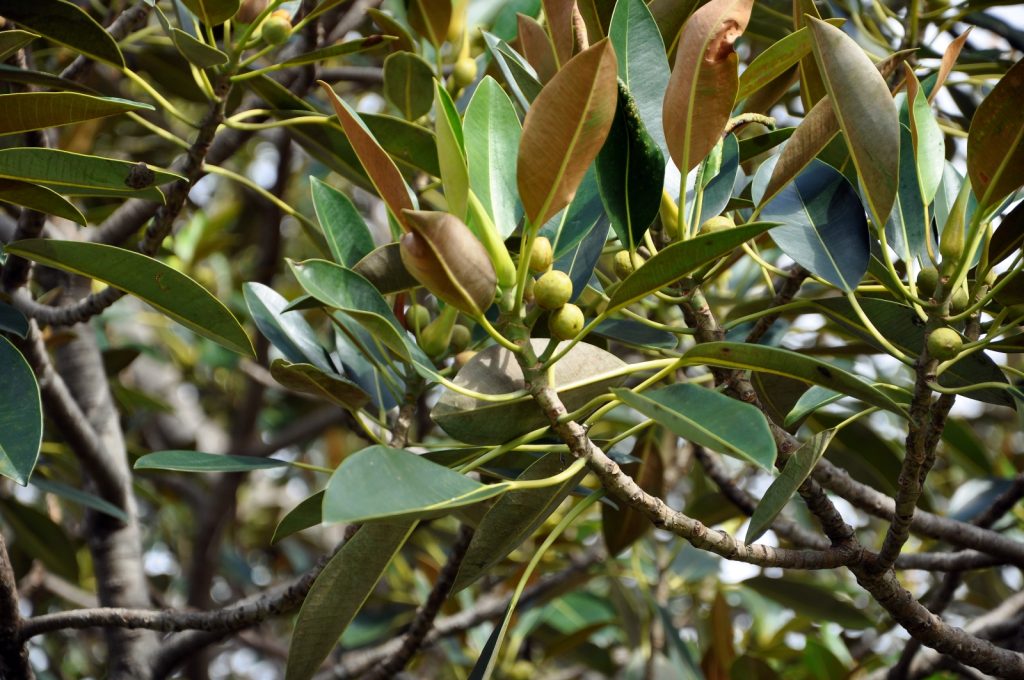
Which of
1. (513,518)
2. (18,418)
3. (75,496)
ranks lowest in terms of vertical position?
(75,496)

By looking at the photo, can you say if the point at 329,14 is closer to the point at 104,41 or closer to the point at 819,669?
the point at 104,41

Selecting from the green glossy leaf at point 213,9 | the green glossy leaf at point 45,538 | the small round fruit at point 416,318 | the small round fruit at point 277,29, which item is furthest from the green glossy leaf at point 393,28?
the green glossy leaf at point 45,538

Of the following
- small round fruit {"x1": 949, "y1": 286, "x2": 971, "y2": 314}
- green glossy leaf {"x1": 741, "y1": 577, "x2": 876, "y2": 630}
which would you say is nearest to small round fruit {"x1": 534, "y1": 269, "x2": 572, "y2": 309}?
small round fruit {"x1": 949, "y1": 286, "x2": 971, "y2": 314}

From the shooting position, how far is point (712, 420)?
2.19 feet

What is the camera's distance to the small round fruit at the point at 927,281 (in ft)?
2.85

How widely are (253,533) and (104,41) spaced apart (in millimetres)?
2730

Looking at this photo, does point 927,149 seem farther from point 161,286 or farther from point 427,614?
point 427,614

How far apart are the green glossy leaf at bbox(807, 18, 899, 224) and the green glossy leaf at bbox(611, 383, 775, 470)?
240mm

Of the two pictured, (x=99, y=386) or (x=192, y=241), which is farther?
(x=192, y=241)

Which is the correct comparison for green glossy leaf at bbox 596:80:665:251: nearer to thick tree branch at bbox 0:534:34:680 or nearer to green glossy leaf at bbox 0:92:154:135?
green glossy leaf at bbox 0:92:154:135

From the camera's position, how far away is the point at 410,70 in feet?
4.41

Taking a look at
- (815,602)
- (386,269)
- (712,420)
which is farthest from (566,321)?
(815,602)

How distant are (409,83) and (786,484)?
85 cm

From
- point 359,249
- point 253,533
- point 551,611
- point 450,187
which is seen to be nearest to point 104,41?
point 359,249
